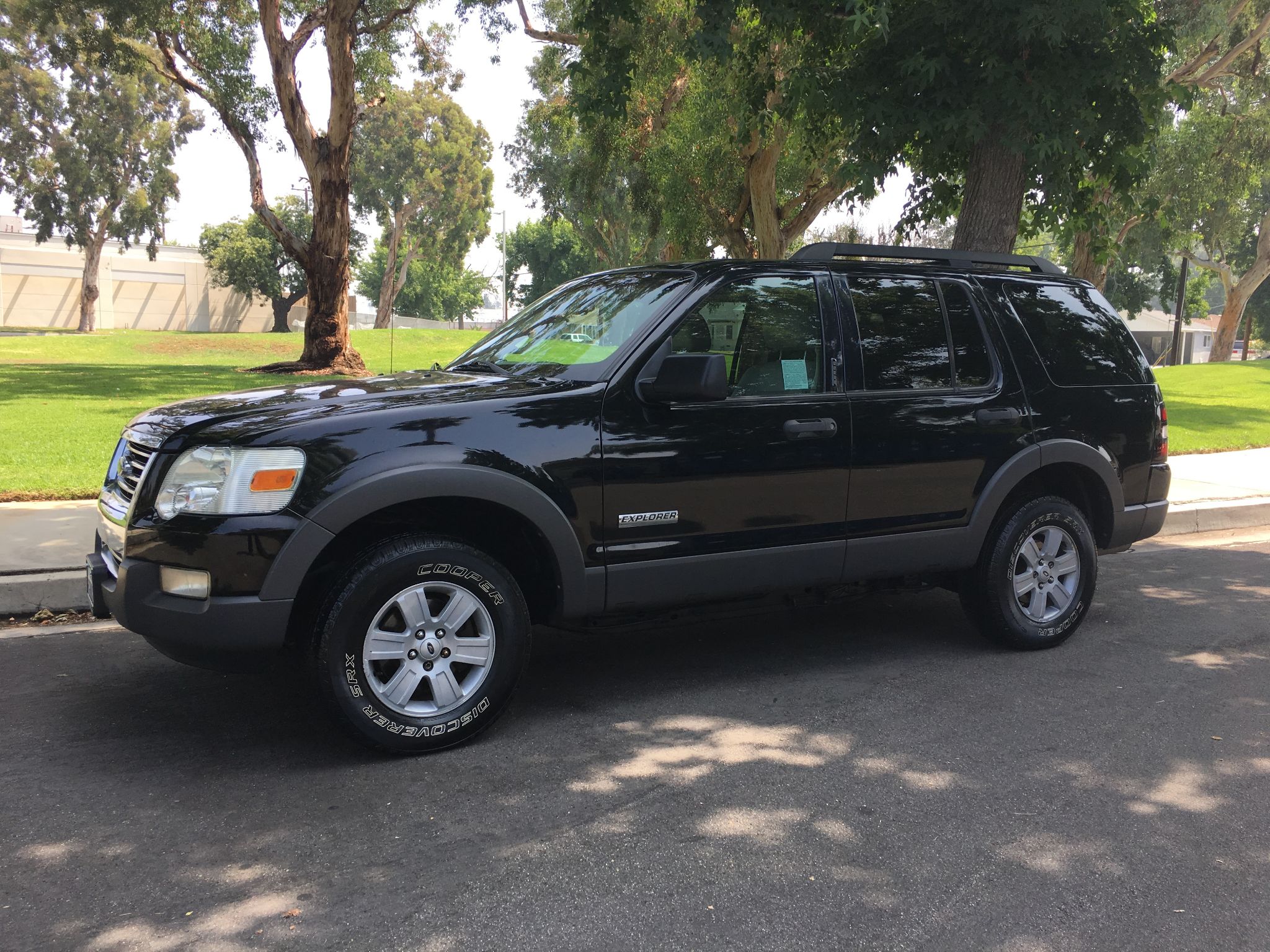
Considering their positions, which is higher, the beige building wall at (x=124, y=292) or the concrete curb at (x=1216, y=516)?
the beige building wall at (x=124, y=292)

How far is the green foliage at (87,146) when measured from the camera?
4247 centimetres

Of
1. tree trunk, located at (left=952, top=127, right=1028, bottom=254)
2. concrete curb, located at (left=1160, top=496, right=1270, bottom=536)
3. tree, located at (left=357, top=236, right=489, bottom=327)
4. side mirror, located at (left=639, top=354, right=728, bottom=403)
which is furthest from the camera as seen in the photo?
tree, located at (left=357, top=236, right=489, bottom=327)

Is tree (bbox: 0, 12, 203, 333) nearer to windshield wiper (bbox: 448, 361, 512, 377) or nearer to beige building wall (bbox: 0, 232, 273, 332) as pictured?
beige building wall (bbox: 0, 232, 273, 332)

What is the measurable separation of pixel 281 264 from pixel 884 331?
60.2 m

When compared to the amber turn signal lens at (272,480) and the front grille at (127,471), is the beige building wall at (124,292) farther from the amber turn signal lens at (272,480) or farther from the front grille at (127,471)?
the amber turn signal lens at (272,480)

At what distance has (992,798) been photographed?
12.4 ft

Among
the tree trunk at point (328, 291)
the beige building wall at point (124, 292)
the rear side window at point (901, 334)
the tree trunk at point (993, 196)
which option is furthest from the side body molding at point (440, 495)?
the beige building wall at point (124, 292)

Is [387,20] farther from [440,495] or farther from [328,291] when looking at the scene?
[440,495]

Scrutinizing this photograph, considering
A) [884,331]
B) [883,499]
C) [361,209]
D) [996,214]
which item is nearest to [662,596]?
[883,499]

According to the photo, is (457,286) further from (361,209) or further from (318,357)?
(318,357)

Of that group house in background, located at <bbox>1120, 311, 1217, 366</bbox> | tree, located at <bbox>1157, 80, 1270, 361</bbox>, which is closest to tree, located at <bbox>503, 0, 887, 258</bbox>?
tree, located at <bbox>1157, 80, 1270, 361</bbox>

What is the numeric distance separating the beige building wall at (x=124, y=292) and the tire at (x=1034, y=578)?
6395 cm

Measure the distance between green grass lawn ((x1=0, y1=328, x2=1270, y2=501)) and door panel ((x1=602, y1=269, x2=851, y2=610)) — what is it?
602 centimetres

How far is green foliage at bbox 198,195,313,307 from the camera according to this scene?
5878 cm
